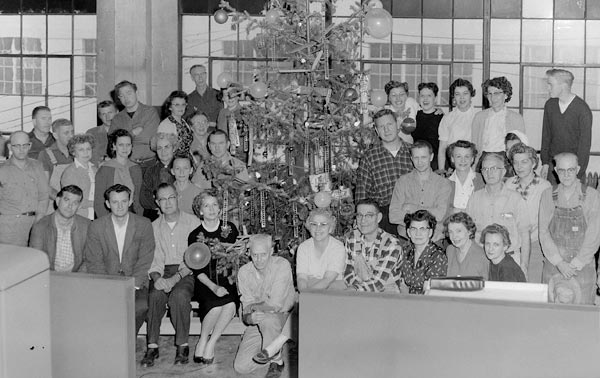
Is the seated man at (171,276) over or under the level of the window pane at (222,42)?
under

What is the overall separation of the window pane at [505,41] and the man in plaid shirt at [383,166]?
3.63m

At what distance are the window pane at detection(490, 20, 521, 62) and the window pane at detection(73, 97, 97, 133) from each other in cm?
459

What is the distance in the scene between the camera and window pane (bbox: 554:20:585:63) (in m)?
11.0

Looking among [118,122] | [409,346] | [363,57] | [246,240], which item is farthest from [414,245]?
[363,57]

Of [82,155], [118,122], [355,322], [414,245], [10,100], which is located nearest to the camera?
[355,322]

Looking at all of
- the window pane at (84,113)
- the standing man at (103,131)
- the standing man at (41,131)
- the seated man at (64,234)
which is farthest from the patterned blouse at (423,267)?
the window pane at (84,113)

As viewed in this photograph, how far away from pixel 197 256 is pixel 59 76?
5313 millimetres

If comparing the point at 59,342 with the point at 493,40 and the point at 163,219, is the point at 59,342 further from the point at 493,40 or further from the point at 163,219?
the point at 493,40

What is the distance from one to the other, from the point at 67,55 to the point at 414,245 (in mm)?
6127

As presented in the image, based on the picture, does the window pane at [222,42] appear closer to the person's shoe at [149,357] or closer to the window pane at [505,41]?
the window pane at [505,41]

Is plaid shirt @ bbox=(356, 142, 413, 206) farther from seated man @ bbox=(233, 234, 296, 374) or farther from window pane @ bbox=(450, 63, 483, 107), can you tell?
window pane @ bbox=(450, 63, 483, 107)

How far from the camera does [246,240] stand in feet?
25.3

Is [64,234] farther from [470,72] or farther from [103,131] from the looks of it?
Result: [470,72]

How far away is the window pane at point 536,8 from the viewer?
438 inches
